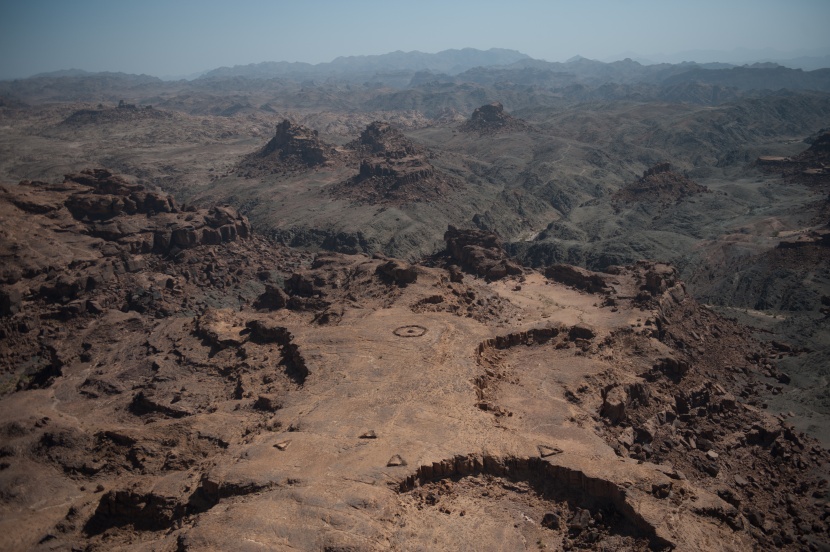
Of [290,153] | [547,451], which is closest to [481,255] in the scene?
[547,451]

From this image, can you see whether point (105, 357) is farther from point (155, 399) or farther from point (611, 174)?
point (611, 174)

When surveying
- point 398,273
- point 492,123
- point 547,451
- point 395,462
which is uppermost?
point 492,123

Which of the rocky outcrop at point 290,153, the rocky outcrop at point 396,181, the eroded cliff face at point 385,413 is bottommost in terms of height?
the eroded cliff face at point 385,413

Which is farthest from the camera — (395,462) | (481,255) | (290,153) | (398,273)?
(290,153)

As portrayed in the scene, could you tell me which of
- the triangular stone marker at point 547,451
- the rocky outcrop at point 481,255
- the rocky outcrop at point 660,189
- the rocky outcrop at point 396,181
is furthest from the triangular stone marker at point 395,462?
the rocky outcrop at point 660,189

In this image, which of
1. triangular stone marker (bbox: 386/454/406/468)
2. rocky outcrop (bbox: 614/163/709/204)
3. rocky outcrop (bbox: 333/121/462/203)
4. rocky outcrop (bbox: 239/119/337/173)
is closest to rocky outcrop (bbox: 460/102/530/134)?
rocky outcrop (bbox: 333/121/462/203)

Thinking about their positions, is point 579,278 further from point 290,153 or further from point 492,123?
point 492,123

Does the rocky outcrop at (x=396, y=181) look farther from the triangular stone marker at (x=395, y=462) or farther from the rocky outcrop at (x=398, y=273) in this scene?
the triangular stone marker at (x=395, y=462)
